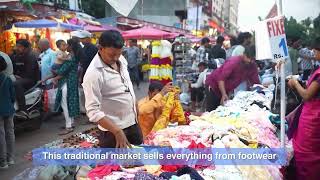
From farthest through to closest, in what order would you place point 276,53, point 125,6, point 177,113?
1. point 177,113
2. point 125,6
3. point 276,53

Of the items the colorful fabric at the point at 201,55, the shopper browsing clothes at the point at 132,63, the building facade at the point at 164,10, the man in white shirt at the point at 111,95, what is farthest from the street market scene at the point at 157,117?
the building facade at the point at 164,10

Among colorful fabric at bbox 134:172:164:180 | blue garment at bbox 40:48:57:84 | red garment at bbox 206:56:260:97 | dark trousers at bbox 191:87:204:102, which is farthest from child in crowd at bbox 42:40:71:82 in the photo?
colorful fabric at bbox 134:172:164:180

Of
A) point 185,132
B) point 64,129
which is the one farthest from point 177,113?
point 64,129

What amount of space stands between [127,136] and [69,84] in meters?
5.15

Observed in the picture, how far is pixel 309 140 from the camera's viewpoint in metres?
4.10

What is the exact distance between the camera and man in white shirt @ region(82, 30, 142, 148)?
11.0 feet

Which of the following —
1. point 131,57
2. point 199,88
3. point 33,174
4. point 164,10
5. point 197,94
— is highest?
point 164,10

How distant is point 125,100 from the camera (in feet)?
11.9

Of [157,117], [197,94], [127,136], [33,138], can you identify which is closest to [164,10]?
[197,94]

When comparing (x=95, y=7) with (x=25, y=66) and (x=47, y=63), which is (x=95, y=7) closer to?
(x=47, y=63)

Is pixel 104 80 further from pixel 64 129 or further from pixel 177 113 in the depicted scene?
pixel 64 129

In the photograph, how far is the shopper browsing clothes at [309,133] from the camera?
3995 mm

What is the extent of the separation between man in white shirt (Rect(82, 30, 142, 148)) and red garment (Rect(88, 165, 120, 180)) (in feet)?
0.65

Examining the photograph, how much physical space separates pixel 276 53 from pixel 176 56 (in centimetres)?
847
